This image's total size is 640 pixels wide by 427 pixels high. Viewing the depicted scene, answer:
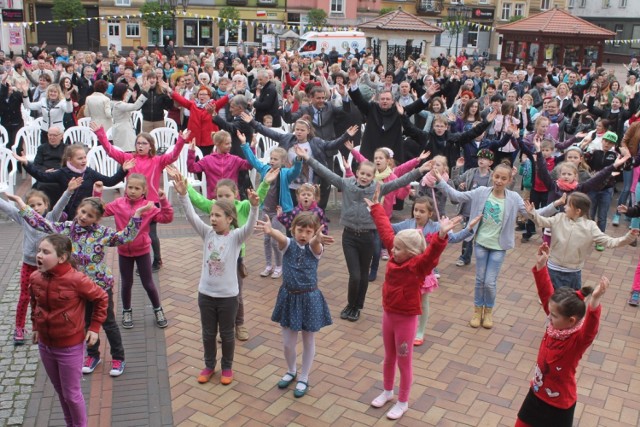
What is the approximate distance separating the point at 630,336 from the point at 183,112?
9692 millimetres

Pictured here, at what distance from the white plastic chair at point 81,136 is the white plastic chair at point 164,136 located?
0.99m

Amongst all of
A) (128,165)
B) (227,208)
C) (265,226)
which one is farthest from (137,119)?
(265,226)

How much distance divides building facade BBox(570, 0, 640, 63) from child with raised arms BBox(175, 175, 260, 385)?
2224 inches

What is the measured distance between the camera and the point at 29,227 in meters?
5.65

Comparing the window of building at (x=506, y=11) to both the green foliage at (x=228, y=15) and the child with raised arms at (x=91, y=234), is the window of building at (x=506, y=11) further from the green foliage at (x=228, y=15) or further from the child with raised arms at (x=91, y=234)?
the child with raised arms at (x=91, y=234)

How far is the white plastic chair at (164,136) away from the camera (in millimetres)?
10742

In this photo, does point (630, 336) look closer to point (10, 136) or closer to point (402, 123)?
point (402, 123)

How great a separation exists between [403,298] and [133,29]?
4860cm

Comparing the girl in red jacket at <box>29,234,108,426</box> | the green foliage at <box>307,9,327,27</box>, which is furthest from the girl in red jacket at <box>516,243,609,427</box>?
the green foliage at <box>307,9,327,27</box>

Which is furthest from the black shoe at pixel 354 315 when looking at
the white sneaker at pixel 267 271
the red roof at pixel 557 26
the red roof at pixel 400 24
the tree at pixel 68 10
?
the tree at pixel 68 10

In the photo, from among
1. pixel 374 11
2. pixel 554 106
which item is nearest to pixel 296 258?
pixel 554 106

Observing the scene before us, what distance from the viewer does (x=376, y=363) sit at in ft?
19.6

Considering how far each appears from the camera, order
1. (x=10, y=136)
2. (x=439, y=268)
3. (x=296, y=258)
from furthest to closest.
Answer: (x=10, y=136)
(x=439, y=268)
(x=296, y=258)

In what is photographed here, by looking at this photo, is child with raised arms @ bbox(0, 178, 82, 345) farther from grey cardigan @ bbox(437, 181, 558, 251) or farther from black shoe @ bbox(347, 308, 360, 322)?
grey cardigan @ bbox(437, 181, 558, 251)
